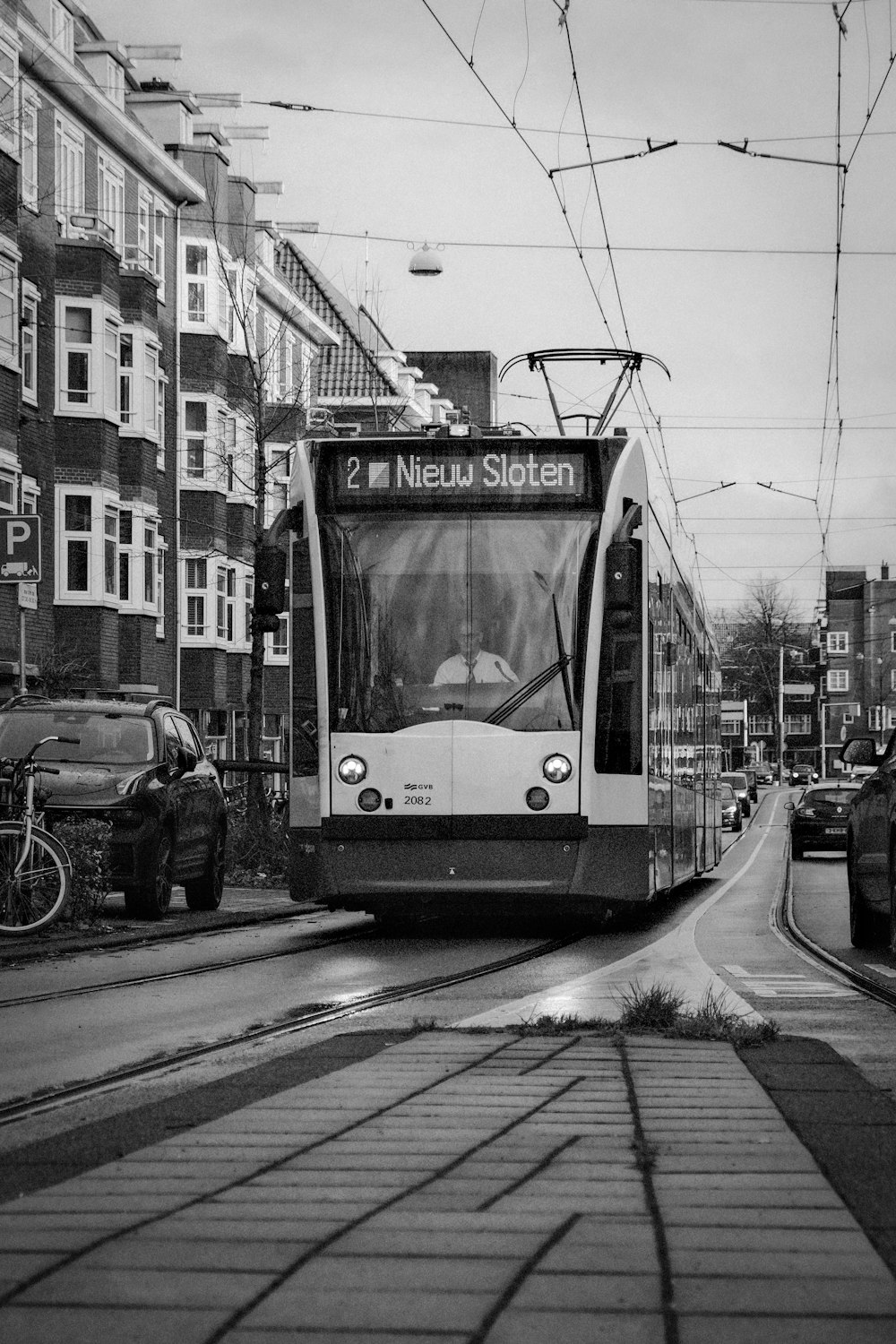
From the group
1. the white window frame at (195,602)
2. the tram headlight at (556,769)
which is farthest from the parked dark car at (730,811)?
the tram headlight at (556,769)

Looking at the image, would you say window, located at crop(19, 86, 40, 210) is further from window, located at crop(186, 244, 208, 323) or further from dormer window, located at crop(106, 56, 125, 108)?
window, located at crop(186, 244, 208, 323)

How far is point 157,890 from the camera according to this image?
15.6 meters

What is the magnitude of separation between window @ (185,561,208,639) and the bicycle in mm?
31869

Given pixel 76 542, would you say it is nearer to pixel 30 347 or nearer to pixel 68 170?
pixel 30 347

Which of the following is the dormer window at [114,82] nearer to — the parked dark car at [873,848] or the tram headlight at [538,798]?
the parked dark car at [873,848]

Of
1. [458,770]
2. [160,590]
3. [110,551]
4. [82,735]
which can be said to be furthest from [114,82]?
[458,770]

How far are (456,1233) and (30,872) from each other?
9309 mm

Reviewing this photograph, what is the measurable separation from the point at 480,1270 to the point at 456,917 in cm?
1366

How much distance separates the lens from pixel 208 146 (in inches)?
1807

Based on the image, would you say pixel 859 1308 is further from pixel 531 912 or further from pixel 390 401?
pixel 390 401

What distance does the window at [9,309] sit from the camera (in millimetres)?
32281

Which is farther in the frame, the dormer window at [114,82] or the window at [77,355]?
the dormer window at [114,82]

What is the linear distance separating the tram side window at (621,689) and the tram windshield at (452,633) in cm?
22

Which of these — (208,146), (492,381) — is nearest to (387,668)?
Answer: (208,146)
